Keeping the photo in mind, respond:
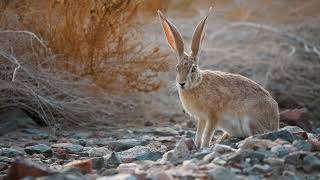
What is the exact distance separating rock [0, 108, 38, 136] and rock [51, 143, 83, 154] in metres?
0.95

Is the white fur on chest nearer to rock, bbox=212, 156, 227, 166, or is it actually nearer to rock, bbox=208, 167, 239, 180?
rock, bbox=212, 156, 227, 166

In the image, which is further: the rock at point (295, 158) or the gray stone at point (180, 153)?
the gray stone at point (180, 153)

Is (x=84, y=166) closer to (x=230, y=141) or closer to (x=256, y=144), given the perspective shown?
(x=256, y=144)

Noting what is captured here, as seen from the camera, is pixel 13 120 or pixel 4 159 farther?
pixel 13 120

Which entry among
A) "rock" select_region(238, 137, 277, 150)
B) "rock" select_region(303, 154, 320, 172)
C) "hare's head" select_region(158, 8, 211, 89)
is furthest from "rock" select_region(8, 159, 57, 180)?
"hare's head" select_region(158, 8, 211, 89)

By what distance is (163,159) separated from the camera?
566 cm

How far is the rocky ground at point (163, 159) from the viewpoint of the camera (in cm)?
475

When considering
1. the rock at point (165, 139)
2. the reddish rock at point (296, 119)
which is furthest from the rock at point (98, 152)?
the reddish rock at point (296, 119)

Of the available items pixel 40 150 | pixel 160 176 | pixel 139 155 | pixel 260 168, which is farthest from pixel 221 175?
pixel 40 150

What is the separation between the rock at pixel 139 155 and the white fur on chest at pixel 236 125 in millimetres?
704

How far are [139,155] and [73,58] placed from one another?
270cm

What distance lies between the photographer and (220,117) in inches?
264

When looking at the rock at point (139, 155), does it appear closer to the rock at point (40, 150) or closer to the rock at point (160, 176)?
the rock at point (40, 150)

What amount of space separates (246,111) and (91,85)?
8.32ft
